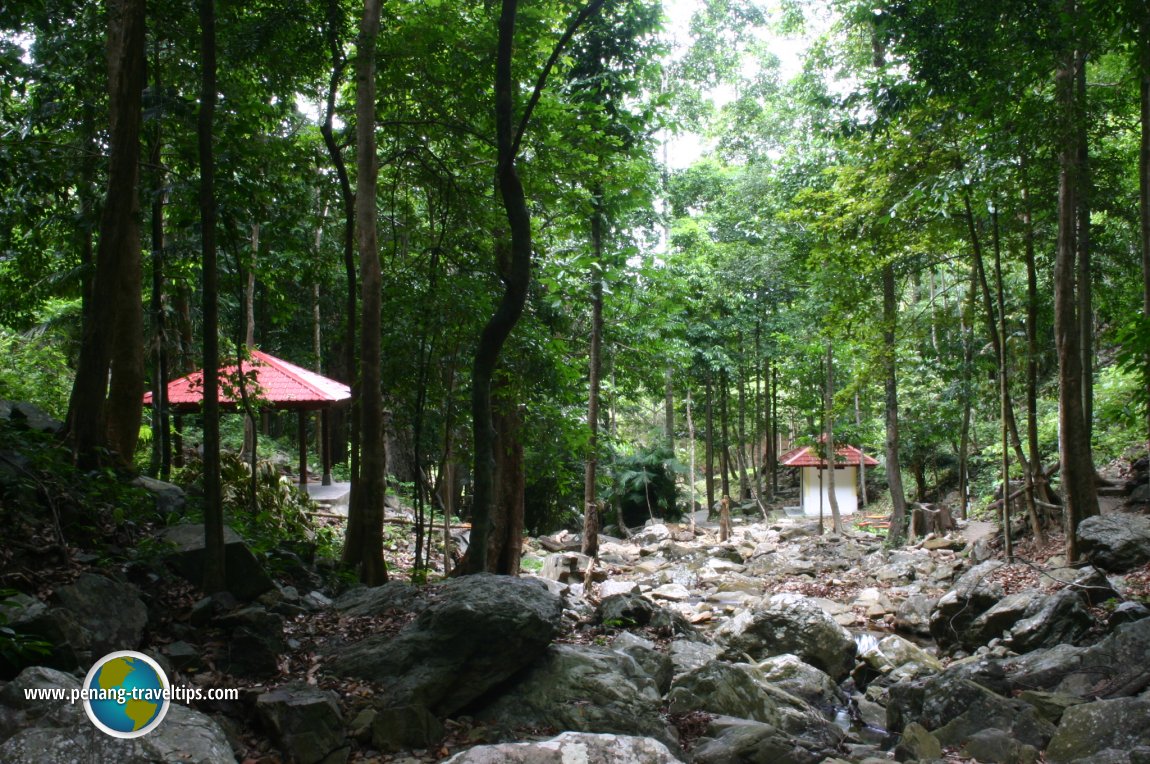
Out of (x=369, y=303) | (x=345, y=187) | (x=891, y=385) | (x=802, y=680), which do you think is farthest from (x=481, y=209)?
(x=891, y=385)

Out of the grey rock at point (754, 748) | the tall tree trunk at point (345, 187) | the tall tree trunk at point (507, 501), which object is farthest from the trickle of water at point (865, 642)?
the tall tree trunk at point (345, 187)

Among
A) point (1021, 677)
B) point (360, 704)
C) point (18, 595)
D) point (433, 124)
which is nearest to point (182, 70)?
point (433, 124)

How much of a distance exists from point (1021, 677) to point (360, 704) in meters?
5.79

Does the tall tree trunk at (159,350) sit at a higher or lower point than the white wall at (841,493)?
higher

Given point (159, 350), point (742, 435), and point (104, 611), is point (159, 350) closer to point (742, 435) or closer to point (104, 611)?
point (104, 611)

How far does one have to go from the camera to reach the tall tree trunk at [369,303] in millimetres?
7926

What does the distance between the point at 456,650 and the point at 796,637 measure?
17.6 feet

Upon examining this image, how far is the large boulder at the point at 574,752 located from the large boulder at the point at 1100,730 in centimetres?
276

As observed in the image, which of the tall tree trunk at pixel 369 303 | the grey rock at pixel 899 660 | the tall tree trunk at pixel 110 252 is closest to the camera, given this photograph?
the tall tree trunk at pixel 110 252

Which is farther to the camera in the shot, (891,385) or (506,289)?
(891,385)

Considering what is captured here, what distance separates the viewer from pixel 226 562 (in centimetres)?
588

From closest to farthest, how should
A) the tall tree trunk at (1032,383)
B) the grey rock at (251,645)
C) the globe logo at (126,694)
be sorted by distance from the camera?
the globe logo at (126,694), the grey rock at (251,645), the tall tree trunk at (1032,383)

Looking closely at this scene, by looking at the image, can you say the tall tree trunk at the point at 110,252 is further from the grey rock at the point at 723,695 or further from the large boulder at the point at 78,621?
the grey rock at the point at 723,695

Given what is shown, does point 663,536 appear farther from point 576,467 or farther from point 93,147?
point 93,147
